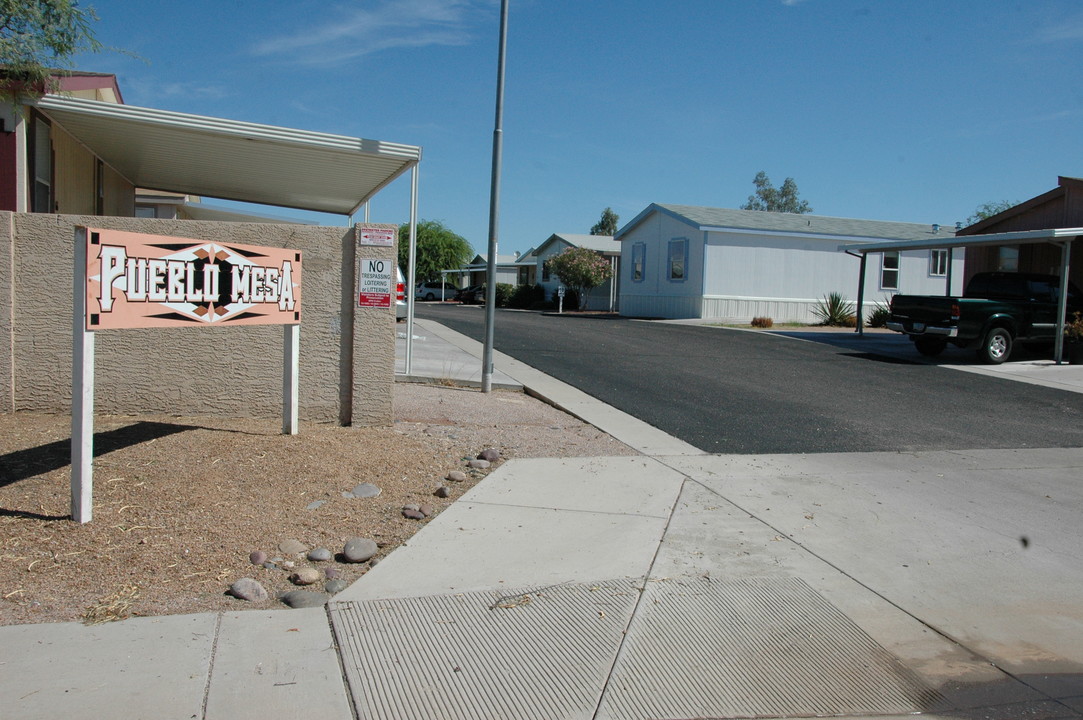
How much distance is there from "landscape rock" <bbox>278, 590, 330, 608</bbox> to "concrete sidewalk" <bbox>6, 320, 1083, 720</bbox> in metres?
0.11

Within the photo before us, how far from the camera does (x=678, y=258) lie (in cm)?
3375

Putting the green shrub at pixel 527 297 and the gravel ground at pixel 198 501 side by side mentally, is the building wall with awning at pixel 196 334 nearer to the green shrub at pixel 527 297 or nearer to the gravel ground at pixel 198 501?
the gravel ground at pixel 198 501

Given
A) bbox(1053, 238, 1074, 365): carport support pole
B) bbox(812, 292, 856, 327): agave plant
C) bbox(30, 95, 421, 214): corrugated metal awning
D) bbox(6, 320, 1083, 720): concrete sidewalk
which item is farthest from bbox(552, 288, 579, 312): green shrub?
bbox(6, 320, 1083, 720): concrete sidewalk

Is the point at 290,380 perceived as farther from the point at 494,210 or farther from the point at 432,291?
the point at 432,291

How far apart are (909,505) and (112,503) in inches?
225

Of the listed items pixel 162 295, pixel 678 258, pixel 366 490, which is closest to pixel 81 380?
pixel 162 295

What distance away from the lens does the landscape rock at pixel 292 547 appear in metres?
5.30

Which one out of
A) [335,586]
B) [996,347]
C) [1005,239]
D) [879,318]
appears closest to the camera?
[335,586]

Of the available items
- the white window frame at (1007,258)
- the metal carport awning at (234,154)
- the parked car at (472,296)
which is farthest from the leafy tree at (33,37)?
the parked car at (472,296)

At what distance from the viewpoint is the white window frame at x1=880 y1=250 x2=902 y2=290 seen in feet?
109

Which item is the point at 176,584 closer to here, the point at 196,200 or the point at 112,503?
the point at 112,503

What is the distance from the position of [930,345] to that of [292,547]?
17.1 meters

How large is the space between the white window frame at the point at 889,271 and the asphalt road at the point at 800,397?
14888mm

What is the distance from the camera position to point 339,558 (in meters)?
5.32
